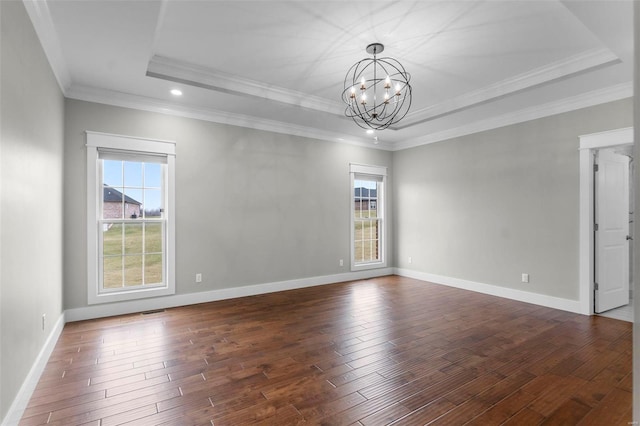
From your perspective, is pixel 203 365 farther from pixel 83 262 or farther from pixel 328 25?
pixel 328 25

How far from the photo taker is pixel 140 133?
414 centimetres

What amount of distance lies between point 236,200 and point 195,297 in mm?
1515

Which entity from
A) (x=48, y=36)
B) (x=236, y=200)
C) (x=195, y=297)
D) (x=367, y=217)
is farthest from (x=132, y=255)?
(x=367, y=217)

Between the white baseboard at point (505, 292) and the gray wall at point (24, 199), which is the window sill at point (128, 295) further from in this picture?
the white baseboard at point (505, 292)

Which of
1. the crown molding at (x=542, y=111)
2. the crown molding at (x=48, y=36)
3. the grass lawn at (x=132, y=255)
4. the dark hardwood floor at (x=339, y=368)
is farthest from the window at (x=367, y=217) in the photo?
the crown molding at (x=48, y=36)

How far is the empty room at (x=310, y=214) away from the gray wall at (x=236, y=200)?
0.03m

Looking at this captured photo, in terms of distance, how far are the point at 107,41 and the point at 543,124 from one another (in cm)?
531

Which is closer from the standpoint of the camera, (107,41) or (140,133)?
(107,41)

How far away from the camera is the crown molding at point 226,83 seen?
11.5 ft

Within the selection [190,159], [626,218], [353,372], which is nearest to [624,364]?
[353,372]

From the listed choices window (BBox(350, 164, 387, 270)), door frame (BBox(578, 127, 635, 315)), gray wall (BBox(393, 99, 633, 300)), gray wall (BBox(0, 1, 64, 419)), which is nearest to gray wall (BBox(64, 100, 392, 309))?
window (BBox(350, 164, 387, 270))

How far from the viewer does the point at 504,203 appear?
16.0 ft

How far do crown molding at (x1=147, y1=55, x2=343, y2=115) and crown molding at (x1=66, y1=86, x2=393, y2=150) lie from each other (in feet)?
2.55

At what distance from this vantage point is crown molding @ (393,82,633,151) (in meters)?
3.82
